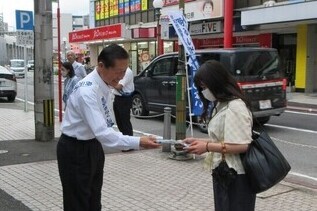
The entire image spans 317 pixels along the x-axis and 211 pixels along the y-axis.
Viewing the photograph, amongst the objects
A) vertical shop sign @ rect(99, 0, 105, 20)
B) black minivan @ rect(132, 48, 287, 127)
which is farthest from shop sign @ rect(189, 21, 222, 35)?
vertical shop sign @ rect(99, 0, 105, 20)

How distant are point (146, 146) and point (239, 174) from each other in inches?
25.4

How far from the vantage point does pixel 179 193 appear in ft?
19.5

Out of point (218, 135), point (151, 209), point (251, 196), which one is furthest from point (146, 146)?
point (151, 209)

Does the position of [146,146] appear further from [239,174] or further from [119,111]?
[119,111]

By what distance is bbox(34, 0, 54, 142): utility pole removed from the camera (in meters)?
9.47

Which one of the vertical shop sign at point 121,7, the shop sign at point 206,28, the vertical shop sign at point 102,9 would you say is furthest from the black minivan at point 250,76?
the vertical shop sign at point 102,9

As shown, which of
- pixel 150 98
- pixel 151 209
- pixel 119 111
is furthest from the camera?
pixel 150 98

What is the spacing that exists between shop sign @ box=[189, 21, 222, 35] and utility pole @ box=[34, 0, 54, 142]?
1901cm

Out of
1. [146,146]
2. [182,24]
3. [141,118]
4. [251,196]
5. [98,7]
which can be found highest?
[98,7]

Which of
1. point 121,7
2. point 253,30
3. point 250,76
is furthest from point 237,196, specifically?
point 121,7

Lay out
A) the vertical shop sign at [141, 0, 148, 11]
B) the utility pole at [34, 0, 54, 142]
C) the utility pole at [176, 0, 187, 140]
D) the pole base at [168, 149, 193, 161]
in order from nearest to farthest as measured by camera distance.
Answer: the pole base at [168, 149, 193, 161], the utility pole at [176, 0, 187, 140], the utility pole at [34, 0, 54, 142], the vertical shop sign at [141, 0, 148, 11]

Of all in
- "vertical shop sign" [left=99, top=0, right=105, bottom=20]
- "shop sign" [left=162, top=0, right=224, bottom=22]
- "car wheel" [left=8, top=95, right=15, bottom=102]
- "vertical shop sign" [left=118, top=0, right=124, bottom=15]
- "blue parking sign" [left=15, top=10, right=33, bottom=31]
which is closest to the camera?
"blue parking sign" [left=15, top=10, right=33, bottom=31]

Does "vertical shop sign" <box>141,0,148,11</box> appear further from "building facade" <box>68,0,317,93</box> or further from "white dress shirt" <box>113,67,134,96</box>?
"white dress shirt" <box>113,67,134,96</box>

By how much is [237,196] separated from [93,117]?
43.2 inches
